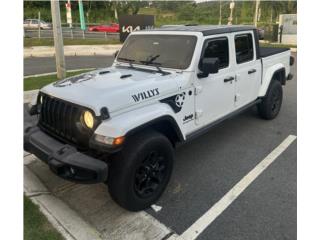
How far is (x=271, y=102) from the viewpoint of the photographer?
5.50m

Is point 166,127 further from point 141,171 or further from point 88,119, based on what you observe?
point 88,119

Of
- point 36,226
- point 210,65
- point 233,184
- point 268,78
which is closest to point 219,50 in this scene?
point 210,65

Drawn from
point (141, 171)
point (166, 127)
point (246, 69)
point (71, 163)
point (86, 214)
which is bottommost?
point (86, 214)

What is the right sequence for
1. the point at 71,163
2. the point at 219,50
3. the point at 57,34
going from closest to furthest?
the point at 71,163
the point at 219,50
the point at 57,34

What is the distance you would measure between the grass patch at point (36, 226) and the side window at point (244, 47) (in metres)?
3.39

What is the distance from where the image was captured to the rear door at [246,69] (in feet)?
14.5

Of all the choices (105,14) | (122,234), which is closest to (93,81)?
(122,234)

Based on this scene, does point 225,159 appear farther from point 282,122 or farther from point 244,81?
point 282,122

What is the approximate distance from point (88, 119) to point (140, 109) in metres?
0.52

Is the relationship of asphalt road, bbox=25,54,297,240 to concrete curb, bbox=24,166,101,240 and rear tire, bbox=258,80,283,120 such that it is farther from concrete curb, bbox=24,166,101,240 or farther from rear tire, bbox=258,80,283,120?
concrete curb, bbox=24,166,101,240

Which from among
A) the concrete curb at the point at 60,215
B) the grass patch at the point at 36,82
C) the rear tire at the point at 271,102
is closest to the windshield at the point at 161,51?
the concrete curb at the point at 60,215

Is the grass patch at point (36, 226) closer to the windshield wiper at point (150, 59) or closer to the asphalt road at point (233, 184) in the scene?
the asphalt road at point (233, 184)

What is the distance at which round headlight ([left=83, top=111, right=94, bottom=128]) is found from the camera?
2694 millimetres

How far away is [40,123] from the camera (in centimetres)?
331
